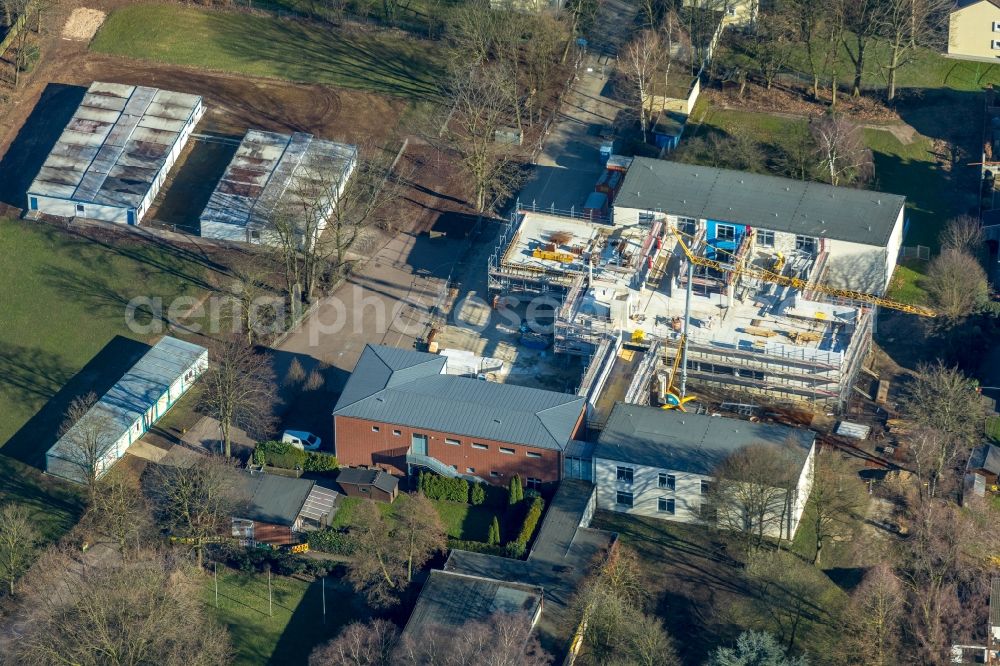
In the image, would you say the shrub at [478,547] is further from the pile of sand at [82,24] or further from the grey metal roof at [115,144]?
the pile of sand at [82,24]

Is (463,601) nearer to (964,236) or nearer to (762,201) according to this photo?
(762,201)

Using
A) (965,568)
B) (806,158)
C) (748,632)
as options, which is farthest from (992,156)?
(748,632)

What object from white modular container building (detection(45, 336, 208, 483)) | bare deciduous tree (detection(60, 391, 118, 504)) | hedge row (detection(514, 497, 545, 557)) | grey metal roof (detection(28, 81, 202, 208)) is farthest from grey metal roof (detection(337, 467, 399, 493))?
grey metal roof (detection(28, 81, 202, 208))

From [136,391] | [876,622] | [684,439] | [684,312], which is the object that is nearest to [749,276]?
[684,312]

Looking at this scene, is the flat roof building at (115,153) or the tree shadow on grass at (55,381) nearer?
the tree shadow on grass at (55,381)

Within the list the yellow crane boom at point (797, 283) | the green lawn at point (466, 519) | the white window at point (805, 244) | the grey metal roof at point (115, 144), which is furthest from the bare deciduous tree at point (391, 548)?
the grey metal roof at point (115, 144)
